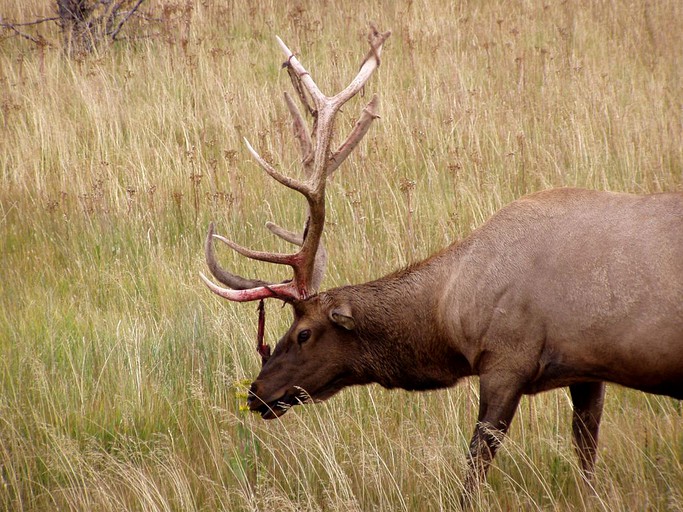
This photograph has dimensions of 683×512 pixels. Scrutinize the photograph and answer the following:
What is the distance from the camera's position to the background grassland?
14.4 ft

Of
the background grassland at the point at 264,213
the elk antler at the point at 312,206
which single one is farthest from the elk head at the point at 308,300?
the background grassland at the point at 264,213

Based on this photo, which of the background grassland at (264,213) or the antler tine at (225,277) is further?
the antler tine at (225,277)

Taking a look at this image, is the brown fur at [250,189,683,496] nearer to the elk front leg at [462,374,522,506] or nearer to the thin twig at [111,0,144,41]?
the elk front leg at [462,374,522,506]

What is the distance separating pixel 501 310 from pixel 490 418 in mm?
466

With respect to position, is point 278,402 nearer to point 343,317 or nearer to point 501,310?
point 343,317

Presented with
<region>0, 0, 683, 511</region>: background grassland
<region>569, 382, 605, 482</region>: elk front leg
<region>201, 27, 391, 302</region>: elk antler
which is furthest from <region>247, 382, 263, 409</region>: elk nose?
<region>569, 382, 605, 482</region>: elk front leg

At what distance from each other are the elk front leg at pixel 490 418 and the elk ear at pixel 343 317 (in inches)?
29.5

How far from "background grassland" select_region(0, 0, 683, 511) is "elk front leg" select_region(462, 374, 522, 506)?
3.0 inches

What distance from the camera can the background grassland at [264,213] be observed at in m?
4.40

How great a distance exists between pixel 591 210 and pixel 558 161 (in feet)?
10.6

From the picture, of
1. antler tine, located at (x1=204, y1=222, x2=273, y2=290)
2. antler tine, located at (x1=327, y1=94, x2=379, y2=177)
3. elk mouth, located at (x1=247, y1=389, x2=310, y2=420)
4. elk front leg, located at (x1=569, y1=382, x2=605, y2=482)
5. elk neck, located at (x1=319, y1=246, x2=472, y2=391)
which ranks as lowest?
elk front leg, located at (x1=569, y1=382, x2=605, y2=482)

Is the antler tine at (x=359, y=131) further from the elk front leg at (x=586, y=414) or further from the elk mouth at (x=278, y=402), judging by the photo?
the elk front leg at (x=586, y=414)

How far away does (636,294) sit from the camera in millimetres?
3947

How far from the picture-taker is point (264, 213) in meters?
7.22
